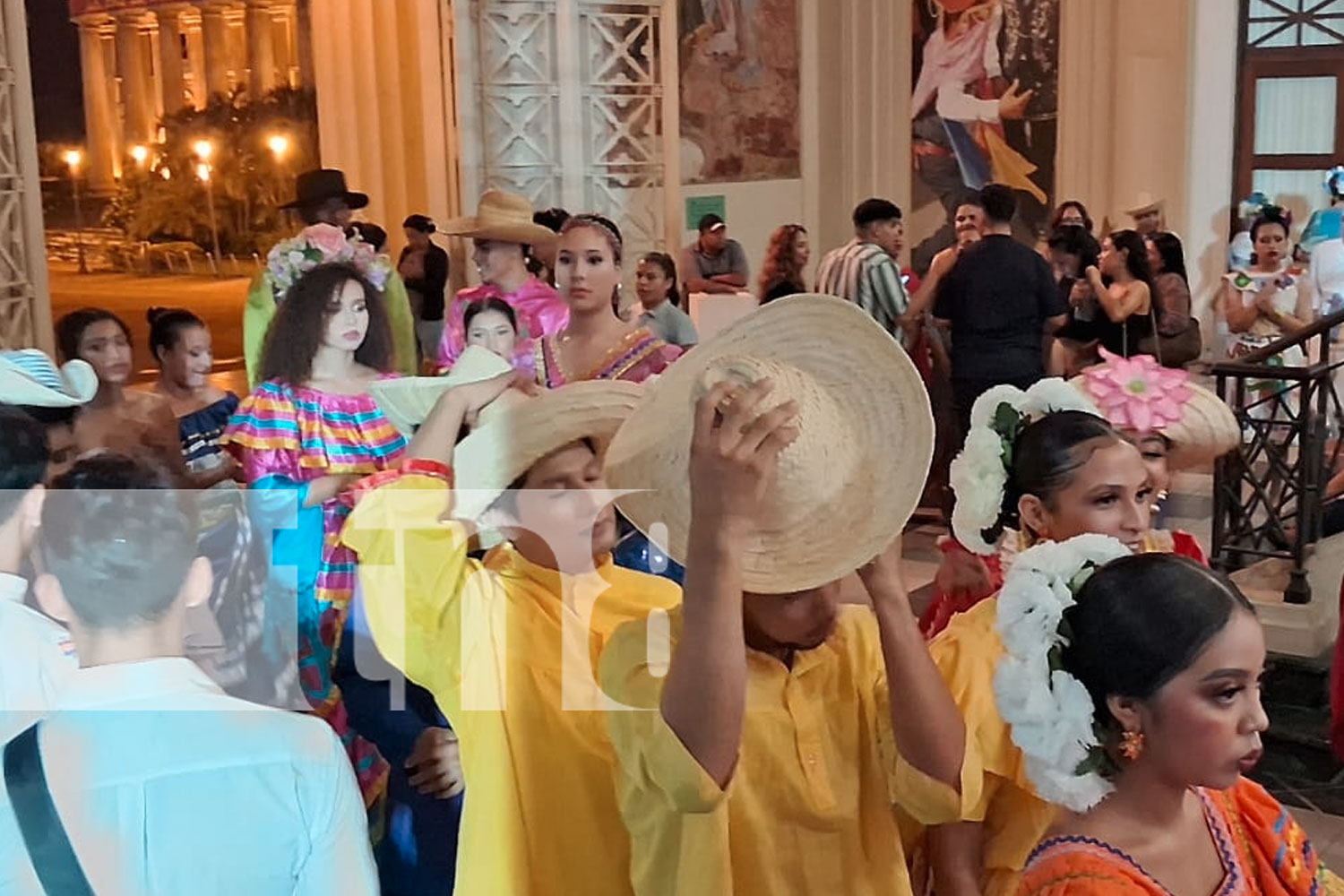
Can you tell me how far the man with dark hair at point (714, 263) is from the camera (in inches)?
322

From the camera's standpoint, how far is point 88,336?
4207 millimetres

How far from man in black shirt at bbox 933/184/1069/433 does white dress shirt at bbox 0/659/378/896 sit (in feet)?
14.7

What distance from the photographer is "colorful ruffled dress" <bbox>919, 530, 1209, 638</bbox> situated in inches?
97.0

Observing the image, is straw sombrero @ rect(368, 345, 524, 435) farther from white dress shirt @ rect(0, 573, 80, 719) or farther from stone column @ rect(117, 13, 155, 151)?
stone column @ rect(117, 13, 155, 151)

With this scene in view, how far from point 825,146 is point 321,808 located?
10.2 meters

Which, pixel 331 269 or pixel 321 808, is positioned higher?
pixel 331 269

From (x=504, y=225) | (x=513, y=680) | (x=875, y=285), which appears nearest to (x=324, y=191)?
(x=504, y=225)

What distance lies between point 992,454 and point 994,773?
0.68 metres

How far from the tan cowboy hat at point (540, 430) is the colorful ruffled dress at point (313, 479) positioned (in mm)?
943

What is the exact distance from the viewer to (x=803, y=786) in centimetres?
175

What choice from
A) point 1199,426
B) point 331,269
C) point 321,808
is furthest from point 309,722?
point 331,269

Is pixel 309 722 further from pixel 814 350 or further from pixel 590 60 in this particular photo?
pixel 590 60

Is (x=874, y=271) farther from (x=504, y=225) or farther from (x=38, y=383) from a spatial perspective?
(x=38, y=383)

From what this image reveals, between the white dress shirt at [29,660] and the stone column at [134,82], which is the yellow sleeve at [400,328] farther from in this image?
the stone column at [134,82]
